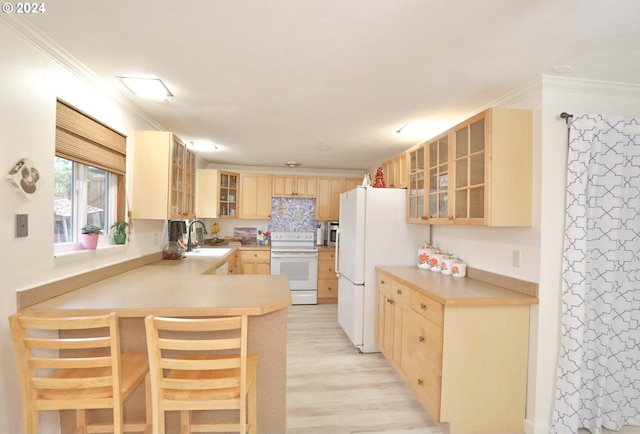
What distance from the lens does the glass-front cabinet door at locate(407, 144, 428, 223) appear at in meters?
2.96

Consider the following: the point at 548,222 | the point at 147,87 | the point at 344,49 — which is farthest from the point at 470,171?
the point at 147,87

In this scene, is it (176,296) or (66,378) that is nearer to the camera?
(66,378)

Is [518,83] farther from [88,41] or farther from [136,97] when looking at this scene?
[136,97]

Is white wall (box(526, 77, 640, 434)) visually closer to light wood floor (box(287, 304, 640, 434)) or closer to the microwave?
light wood floor (box(287, 304, 640, 434))

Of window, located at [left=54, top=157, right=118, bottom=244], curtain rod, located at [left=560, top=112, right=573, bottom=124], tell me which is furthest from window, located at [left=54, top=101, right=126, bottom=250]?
curtain rod, located at [left=560, top=112, right=573, bottom=124]

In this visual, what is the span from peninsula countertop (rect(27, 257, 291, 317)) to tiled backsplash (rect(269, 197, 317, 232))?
10.8 ft

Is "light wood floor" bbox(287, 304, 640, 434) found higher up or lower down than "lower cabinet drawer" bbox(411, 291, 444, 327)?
lower down

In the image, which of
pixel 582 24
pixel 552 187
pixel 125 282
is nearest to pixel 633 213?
pixel 552 187

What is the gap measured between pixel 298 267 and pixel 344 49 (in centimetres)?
382

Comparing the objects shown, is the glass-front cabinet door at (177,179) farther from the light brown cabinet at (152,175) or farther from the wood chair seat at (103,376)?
the wood chair seat at (103,376)

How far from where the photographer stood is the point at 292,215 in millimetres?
5746

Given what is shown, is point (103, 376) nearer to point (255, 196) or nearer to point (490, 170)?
point (490, 170)

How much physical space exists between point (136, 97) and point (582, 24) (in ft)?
9.24

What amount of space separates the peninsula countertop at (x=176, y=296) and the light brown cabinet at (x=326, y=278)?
2954 mm
